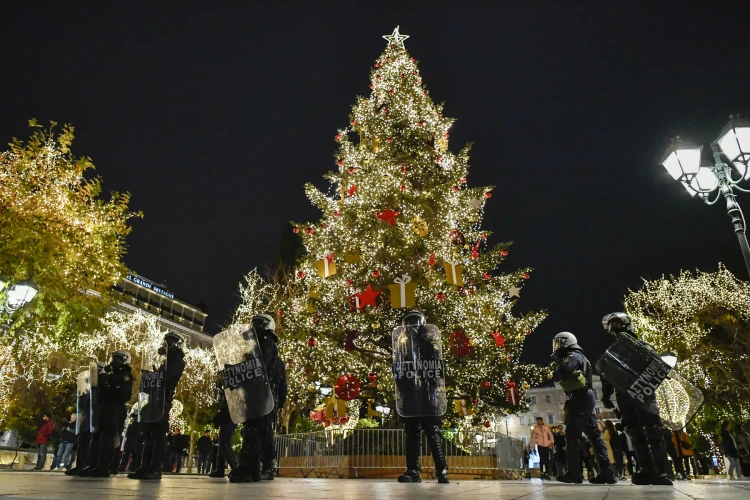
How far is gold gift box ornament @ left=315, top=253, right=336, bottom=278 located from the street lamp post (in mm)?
9676

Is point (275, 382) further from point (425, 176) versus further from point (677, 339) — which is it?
point (677, 339)

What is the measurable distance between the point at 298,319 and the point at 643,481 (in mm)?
11777

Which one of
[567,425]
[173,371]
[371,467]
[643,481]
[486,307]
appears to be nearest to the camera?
[643,481]

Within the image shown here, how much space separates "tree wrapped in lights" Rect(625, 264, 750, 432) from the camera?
2492cm

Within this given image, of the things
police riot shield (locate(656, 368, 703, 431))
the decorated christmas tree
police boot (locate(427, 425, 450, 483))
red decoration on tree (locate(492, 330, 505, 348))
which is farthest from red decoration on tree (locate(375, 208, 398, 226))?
police riot shield (locate(656, 368, 703, 431))

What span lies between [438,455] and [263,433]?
2215 millimetres

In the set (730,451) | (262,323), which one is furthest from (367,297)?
(730,451)

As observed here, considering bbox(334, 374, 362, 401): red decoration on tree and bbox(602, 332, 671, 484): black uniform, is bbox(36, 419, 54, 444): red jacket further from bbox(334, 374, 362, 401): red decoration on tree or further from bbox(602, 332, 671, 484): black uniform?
bbox(602, 332, 671, 484): black uniform

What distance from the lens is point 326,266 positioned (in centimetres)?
1573

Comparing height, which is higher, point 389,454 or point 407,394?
point 407,394

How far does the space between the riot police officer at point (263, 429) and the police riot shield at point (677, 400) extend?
4.85m

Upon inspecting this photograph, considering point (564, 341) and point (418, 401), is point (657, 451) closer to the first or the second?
point (564, 341)

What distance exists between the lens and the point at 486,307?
16.0 metres

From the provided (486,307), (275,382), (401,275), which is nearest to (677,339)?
(486,307)
